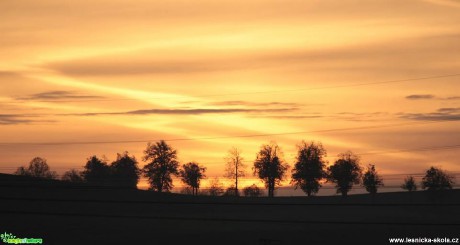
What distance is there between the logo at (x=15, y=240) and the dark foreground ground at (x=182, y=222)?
118 cm

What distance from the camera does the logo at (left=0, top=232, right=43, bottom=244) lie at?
85.0 m

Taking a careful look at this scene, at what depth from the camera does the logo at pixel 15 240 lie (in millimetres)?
85000

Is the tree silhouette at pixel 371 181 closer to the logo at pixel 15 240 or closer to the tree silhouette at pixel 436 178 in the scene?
the tree silhouette at pixel 436 178

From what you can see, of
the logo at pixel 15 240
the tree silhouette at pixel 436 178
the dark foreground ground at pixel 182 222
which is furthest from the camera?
the tree silhouette at pixel 436 178

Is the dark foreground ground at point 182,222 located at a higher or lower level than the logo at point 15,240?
higher

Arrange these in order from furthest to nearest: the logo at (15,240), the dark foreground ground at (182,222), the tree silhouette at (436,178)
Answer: the tree silhouette at (436,178) < the dark foreground ground at (182,222) < the logo at (15,240)

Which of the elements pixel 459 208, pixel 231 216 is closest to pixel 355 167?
pixel 459 208

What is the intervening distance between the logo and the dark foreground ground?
1180 millimetres

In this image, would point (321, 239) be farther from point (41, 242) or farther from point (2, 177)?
point (2, 177)

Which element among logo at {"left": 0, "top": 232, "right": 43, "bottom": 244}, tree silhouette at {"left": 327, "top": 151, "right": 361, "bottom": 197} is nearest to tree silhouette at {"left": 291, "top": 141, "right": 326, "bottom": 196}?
tree silhouette at {"left": 327, "top": 151, "right": 361, "bottom": 197}

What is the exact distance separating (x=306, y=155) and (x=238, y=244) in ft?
339

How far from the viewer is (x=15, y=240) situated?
85688 millimetres

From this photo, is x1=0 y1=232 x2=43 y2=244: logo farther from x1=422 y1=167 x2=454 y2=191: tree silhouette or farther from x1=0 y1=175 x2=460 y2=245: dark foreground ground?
x1=422 y1=167 x2=454 y2=191: tree silhouette

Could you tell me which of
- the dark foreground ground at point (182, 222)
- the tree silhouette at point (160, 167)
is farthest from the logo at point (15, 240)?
the tree silhouette at point (160, 167)
